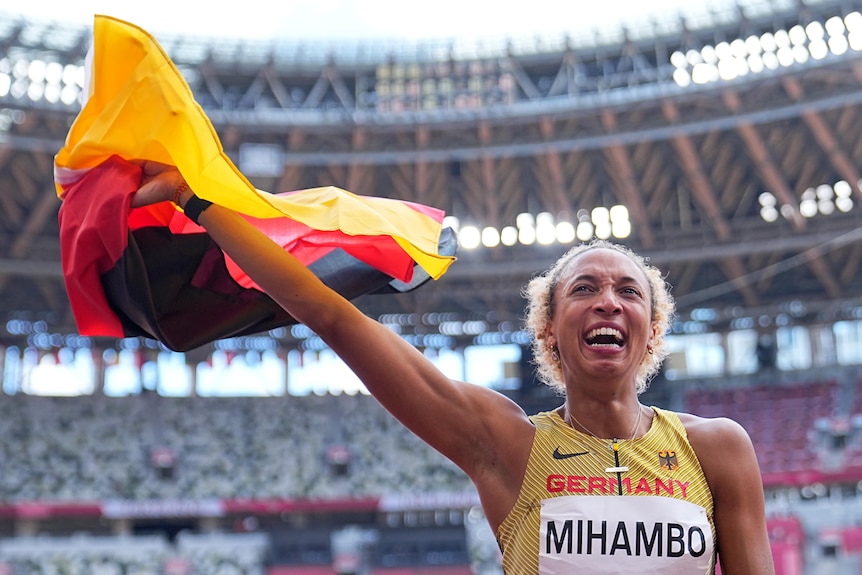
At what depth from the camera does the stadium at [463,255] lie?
24688mm

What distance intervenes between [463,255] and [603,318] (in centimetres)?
2793

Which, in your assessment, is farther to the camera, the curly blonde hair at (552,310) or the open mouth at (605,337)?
the curly blonde hair at (552,310)

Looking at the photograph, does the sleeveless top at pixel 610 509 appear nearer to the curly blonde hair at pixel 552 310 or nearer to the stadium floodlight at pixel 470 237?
the curly blonde hair at pixel 552 310

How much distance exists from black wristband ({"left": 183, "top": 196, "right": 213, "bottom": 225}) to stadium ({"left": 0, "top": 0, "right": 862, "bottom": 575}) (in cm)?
2243

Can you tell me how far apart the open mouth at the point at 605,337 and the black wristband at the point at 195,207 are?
1111mm

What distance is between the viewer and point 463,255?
1196 inches

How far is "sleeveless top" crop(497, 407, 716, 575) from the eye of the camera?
2.29 meters

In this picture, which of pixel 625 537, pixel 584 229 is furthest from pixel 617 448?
pixel 584 229

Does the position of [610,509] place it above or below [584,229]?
below

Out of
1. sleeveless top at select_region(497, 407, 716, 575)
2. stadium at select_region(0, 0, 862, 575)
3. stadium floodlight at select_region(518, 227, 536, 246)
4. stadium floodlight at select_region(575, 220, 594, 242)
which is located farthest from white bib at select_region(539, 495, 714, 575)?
stadium floodlight at select_region(518, 227, 536, 246)

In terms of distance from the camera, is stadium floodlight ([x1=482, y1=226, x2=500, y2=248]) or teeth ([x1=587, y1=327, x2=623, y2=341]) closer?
teeth ([x1=587, y1=327, x2=623, y2=341])

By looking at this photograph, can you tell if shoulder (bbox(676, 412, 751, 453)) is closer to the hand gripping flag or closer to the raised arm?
the raised arm

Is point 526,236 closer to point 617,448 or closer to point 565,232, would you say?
point 565,232

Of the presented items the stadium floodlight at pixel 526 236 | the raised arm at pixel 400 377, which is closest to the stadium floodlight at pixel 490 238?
the stadium floodlight at pixel 526 236
